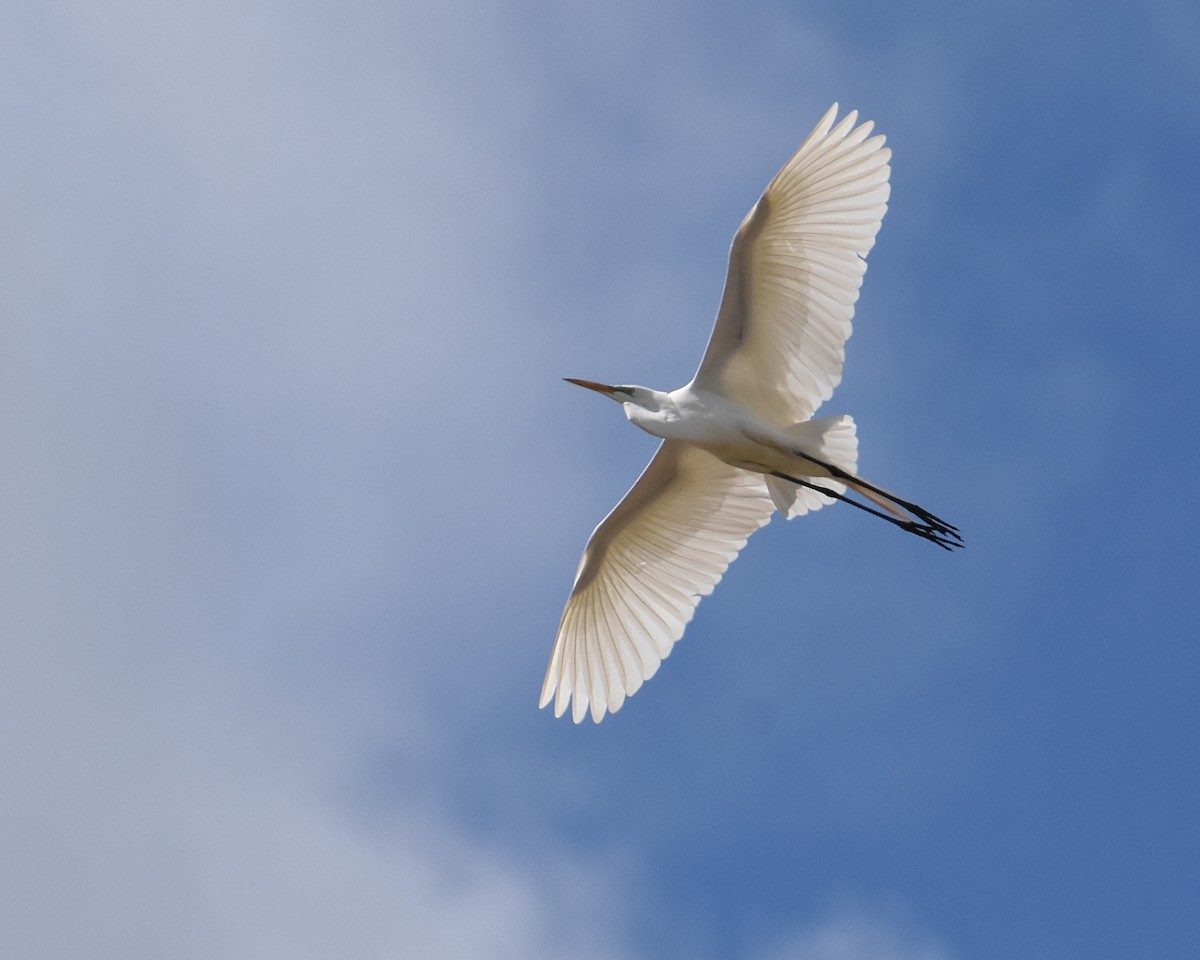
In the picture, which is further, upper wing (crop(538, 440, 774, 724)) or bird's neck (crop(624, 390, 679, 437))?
upper wing (crop(538, 440, 774, 724))

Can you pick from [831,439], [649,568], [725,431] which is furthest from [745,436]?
[649,568]

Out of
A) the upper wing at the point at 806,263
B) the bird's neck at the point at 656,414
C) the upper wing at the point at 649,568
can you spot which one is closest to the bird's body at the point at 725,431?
the bird's neck at the point at 656,414

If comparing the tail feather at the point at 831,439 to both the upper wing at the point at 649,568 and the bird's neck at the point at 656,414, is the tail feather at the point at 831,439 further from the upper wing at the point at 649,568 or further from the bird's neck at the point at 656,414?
the upper wing at the point at 649,568

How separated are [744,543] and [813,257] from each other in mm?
2932

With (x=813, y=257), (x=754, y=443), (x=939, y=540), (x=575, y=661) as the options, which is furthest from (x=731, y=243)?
(x=575, y=661)

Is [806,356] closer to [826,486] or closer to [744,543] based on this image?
[826,486]

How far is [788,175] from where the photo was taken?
12.5 m

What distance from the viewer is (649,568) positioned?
1483 cm

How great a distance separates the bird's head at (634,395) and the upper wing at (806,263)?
56 cm

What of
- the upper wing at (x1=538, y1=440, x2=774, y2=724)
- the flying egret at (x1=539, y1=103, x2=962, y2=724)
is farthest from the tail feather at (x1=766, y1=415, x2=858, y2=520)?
the upper wing at (x1=538, y1=440, x2=774, y2=724)

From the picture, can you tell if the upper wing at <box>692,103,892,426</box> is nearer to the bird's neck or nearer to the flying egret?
the flying egret

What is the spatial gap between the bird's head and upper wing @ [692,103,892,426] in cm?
56

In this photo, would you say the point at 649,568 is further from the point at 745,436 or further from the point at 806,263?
the point at 806,263

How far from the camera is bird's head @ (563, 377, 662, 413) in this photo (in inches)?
535
